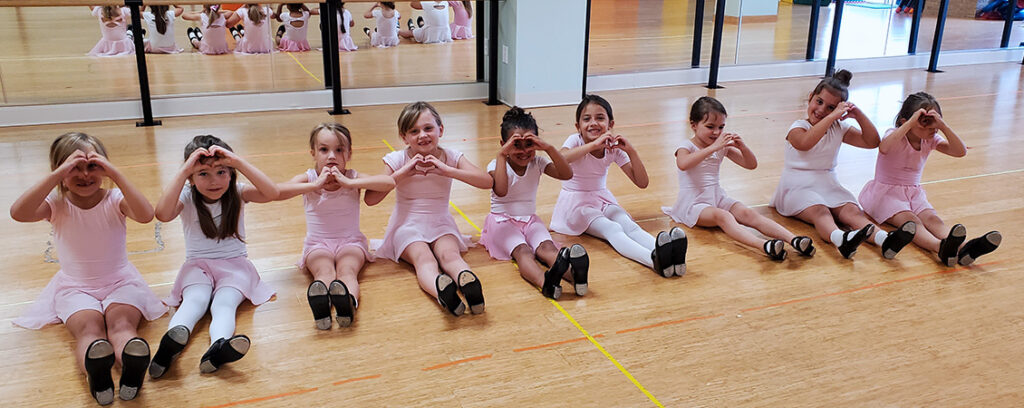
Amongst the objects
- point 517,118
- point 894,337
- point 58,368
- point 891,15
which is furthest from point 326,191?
point 891,15

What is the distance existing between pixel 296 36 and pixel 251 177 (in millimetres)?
3941

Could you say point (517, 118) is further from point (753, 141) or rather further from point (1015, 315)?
point (753, 141)

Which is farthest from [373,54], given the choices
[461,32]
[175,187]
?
[175,187]

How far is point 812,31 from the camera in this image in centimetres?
826

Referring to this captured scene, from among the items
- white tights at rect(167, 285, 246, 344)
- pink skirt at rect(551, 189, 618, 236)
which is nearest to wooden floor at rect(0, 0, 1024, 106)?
pink skirt at rect(551, 189, 618, 236)

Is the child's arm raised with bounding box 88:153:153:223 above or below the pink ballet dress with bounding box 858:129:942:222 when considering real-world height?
above

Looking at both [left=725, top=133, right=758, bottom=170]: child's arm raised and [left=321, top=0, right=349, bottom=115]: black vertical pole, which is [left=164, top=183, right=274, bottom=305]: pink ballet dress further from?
[left=321, top=0, right=349, bottom=115]: black vertical pole

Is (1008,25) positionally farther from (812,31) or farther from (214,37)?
(214,37)

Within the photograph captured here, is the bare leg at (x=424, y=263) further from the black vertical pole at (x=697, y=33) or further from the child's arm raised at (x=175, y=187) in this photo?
the black vertical pole at (x=697, y=33)

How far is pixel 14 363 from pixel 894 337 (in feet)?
9.56

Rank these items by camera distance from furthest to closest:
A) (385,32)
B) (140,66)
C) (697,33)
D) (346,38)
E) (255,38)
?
(697,33), (385,32), (346,38), (255,38), (140,66)

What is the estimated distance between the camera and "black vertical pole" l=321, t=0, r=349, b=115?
611 cm

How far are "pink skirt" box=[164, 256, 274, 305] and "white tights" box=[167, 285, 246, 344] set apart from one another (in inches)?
0.9

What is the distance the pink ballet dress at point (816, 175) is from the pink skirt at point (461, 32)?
3790mm
